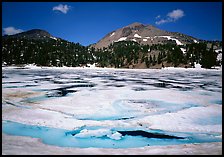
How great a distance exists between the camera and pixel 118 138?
335 inches

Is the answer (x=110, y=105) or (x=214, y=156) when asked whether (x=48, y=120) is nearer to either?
(x=110, y=105)

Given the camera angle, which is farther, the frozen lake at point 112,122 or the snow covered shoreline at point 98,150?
the frozen lake at point 112,122

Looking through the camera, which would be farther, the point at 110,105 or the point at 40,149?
the point at 110,105

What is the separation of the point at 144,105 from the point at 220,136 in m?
5.72

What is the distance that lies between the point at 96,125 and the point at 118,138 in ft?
5.16

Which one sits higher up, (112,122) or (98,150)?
(112,122)

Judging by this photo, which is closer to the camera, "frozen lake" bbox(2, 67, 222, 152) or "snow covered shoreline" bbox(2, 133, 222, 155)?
"snow covered shoreline" bbox(2, 133, 222, 155)

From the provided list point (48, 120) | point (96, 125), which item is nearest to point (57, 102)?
point (48, 120)

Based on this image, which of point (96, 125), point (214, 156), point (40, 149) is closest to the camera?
point (214, 156)

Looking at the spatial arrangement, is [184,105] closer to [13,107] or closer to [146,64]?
[13,107]

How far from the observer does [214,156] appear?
6266mm

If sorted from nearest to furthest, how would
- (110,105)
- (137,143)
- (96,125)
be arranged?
(137,143)
(96,125)
(110,105)

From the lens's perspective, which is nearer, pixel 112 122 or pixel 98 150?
pixel 98 150

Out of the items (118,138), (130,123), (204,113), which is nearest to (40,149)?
(118,138)
